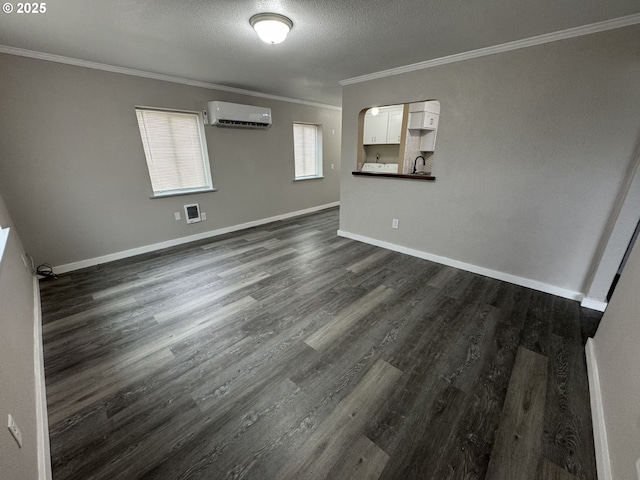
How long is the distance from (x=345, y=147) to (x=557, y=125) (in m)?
2.38

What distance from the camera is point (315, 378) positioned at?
1636 millimetres

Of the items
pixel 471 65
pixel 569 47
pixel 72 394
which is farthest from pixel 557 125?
pixel 72 394

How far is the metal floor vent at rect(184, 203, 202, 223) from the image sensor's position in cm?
398

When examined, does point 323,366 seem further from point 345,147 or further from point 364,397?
point 345,147

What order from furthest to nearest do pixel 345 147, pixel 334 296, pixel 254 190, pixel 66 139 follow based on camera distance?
1. pixel 254 190
2. pixel 345 147
3. pixel 66 139
4. pixel 334 296

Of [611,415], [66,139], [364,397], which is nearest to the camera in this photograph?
[611,415]

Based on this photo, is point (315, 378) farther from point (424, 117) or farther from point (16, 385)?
point (424, 117)

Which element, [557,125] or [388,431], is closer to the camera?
[388,431]

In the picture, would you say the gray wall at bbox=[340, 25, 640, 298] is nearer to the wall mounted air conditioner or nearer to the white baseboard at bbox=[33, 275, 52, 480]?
the wall mounted air conditioner

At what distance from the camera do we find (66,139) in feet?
9.37

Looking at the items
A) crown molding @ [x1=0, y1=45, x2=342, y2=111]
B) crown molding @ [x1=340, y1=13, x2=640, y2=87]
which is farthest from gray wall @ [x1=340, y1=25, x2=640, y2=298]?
crown molding @ [x1=0, y1=45, x2=342, y2=111]

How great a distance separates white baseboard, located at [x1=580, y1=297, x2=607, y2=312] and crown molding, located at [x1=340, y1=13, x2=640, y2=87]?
7.18 feet

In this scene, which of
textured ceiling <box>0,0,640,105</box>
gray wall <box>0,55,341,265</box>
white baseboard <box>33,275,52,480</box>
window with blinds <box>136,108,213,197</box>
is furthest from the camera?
window with blinds <box>136,108,213,197</box>

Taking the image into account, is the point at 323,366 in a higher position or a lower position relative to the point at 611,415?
lower
